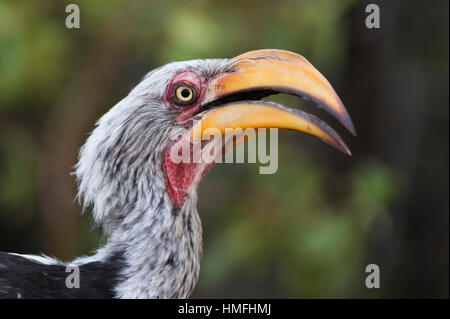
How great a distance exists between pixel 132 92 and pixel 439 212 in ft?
11.0

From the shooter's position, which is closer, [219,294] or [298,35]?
[298,35]

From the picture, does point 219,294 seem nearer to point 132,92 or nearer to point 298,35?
point 298,35

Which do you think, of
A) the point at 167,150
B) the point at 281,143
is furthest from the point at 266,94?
the point at 281,143

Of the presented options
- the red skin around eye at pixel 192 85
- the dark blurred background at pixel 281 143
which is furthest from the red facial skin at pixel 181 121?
the dark blurred background at pixel 281 143

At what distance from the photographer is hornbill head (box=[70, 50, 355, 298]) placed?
7.47 ft

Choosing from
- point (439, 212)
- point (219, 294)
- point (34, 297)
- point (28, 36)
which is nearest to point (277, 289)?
point (219, 294)

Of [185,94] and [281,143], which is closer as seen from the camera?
[185,94]

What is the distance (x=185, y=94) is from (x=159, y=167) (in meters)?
0.28

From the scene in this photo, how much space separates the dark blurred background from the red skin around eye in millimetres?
1081

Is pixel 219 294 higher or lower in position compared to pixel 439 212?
lower

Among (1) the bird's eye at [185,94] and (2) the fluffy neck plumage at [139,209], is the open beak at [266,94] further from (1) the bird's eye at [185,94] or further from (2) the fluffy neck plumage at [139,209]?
(2) the fluffy neck plumage at [139,209]

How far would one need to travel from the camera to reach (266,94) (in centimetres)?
237

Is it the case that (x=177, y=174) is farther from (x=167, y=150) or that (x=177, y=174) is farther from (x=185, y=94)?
(x=185, y=94)

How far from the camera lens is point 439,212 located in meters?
5.11
